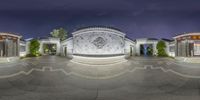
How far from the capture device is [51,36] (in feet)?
21.2

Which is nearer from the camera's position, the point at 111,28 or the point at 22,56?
the point at 22,56

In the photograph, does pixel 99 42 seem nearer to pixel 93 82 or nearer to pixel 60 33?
pixel 60 33

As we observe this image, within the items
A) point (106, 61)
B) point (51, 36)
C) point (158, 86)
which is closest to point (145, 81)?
point (158, 86)

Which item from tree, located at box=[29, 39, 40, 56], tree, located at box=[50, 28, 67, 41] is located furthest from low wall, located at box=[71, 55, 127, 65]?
tree, located at box=[29, 39, 40, 56]

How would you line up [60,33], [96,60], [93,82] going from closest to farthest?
[96,60], [60,33], [93,82]

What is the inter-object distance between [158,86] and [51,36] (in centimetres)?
472

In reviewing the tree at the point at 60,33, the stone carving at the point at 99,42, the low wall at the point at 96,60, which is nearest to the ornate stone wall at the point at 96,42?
the stone carving at the point at 99,42

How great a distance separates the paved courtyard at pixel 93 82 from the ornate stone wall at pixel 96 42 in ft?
3.20

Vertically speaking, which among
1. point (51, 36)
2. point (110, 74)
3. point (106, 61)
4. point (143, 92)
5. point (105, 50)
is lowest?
point (143, 92)

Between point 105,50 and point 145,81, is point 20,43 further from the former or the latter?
point 145,81

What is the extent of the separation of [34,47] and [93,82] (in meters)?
2.63

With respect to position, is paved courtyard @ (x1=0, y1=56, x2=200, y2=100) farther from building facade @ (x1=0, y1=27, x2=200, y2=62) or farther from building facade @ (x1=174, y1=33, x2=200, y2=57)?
building facade @ (x1=174, y1=33, x2=200, y2=57)

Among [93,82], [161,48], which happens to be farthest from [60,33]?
[161,48]

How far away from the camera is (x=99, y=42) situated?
5707 millimetres
